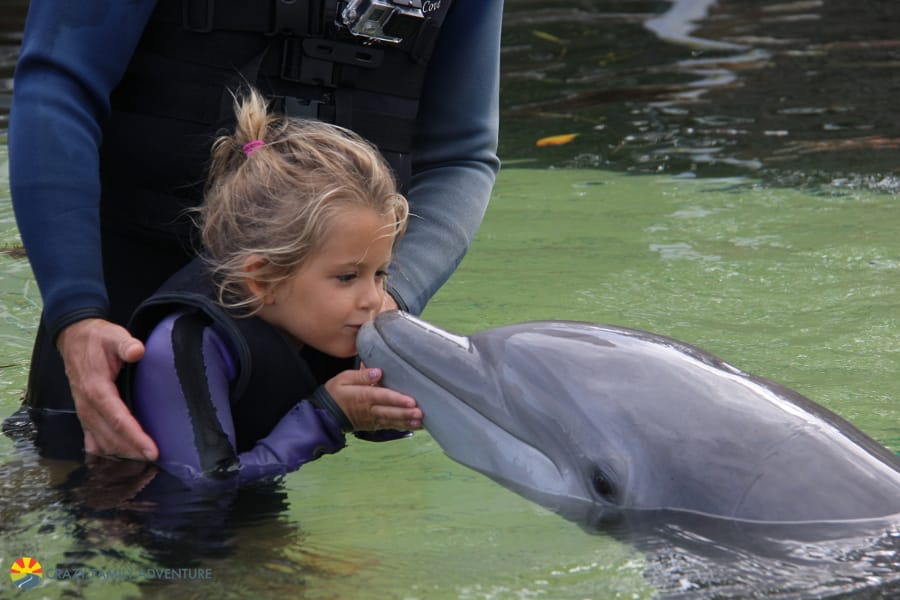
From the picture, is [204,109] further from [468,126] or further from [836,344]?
[836,344]

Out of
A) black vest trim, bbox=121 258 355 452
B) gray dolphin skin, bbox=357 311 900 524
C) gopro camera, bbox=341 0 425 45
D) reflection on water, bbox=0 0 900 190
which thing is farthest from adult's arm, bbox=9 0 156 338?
reflection on water, bbox=0 0 900 190

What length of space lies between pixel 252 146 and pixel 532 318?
2.05 meters

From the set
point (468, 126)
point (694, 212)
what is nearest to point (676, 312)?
point (468, 126)

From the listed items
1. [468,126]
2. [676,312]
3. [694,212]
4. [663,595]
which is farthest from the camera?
[694,212]

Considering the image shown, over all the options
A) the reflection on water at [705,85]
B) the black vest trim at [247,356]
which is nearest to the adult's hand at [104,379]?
the black vest trim at [247,356]

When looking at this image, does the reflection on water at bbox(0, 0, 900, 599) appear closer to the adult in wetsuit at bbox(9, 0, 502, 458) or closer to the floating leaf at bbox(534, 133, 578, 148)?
the floating leaf at bbox(534, 133, 578, 148)

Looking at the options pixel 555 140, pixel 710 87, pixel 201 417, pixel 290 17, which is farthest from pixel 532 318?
pixel 710 87

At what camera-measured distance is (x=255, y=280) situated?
3.62 meters

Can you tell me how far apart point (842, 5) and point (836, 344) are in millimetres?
10066

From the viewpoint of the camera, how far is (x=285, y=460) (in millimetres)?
3617

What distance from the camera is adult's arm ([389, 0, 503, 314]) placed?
444 cm

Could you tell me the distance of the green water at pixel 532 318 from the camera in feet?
10.4

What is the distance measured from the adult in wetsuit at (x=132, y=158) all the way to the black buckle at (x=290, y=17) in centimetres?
1

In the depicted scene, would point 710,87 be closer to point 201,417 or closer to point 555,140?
point 555,140
